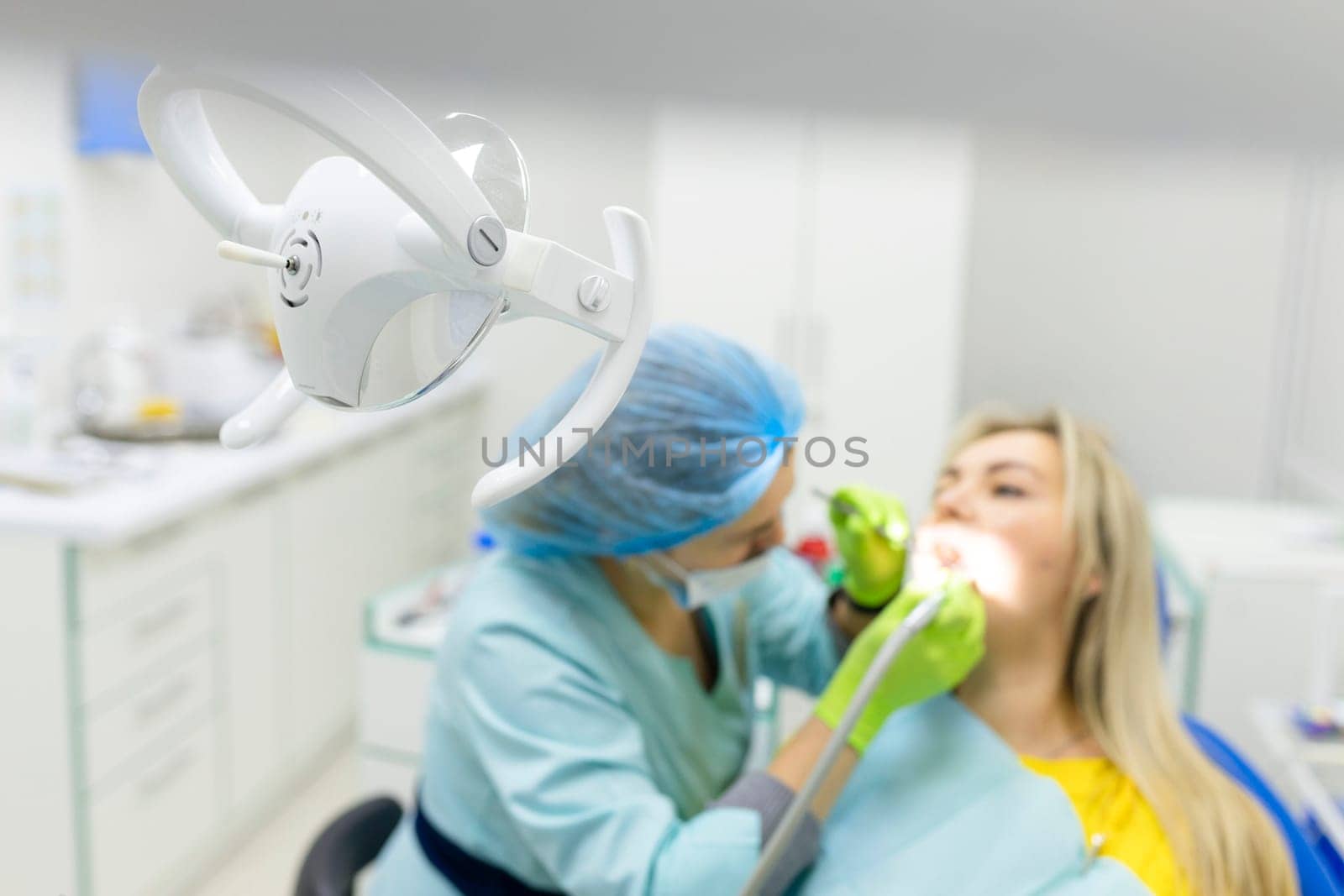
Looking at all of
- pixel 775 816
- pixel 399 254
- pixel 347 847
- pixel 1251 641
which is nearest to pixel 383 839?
pixel 347 847

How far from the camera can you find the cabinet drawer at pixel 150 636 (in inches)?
73.4

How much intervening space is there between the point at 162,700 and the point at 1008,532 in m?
1.61

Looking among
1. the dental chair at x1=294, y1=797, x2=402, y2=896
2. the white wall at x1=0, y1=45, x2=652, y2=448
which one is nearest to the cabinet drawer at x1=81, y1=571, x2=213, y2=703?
the white wall at x1=0, y1=45, x2=652, y2=448

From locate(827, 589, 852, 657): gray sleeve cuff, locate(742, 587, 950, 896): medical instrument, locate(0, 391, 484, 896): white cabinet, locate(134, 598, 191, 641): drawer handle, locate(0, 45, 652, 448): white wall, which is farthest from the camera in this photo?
locate(134, 598, 191, 641): drawer handle

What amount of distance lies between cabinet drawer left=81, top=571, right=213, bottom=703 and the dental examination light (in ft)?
5.51

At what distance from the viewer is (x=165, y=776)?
6.82 feet

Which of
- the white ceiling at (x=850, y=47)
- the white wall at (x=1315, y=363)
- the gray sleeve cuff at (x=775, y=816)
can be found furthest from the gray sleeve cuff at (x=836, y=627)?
the white wall at (x=1315, y=363)

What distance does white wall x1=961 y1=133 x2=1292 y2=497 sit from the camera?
3.31 metres

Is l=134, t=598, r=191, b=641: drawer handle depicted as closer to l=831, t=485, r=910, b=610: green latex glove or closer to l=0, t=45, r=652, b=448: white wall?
l=0, t=45, r=652, b=448: white wall

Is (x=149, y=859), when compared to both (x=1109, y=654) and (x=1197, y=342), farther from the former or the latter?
(x=1197, y=342)

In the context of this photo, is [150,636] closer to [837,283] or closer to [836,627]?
[836,627]

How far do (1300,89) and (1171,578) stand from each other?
2224 mm

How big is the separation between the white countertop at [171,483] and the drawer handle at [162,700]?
317 mm

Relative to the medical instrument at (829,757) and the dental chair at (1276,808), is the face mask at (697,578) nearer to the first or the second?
the medical instrument at (829,757)
